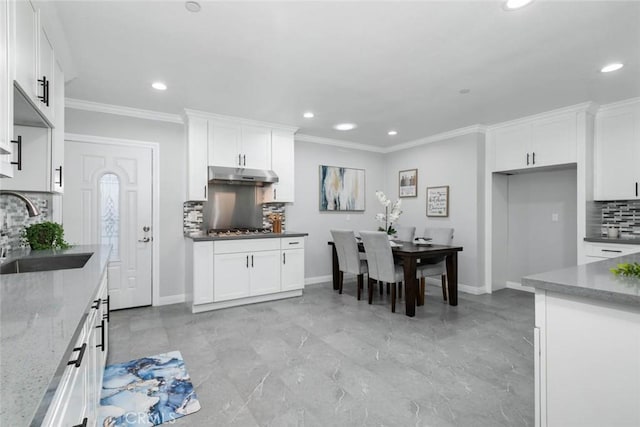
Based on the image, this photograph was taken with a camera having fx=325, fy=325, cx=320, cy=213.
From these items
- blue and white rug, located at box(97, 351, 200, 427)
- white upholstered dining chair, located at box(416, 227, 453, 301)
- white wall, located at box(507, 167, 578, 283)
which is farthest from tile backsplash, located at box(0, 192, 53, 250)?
white wall, located at box(507, 167, 578, 283)

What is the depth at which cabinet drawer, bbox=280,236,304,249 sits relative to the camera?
438cm

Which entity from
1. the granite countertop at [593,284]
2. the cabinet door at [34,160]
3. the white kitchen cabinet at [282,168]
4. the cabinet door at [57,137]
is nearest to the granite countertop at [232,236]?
the white kitchen cabinet at [282,168]

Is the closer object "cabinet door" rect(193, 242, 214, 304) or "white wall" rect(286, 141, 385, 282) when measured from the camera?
"cabinet door" rect(193, 242, 214, 304)

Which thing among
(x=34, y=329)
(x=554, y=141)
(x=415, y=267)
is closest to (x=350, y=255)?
(x=415, y=267)

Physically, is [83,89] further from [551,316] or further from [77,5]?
[551,316]

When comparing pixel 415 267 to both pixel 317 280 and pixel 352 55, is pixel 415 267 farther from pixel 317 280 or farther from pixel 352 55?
pixel 352 55

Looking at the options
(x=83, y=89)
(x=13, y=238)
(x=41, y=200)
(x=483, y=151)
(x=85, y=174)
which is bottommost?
(x=13, y=238)

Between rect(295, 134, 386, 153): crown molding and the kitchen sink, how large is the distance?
3.53m

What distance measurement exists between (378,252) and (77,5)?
3.37 m

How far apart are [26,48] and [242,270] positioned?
114 inches

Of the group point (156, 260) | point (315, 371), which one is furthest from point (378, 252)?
point (156, 260)

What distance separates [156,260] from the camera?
4.05m

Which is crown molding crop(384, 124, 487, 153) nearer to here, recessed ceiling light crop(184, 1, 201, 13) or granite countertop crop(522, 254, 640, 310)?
granite countertop crop(522, 254, 640, 310)

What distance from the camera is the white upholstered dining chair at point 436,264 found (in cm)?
396
